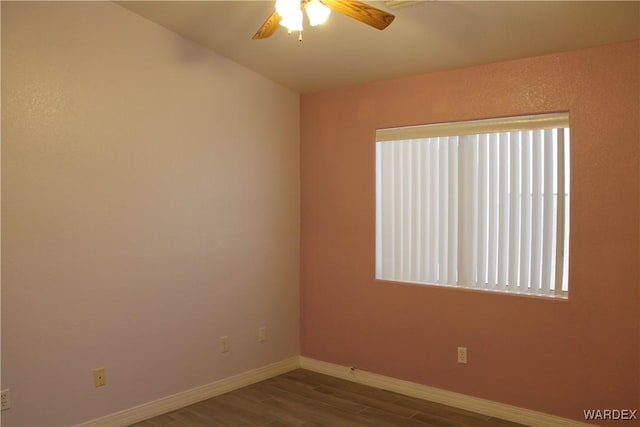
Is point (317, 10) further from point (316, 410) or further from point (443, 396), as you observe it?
point (443, 396)

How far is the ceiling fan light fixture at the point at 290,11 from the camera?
6.91 ft

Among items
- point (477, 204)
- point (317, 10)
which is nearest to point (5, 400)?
point (317, 10)

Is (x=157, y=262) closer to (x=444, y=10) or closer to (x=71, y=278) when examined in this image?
(x=71, y=278)

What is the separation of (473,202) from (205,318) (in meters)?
2.20

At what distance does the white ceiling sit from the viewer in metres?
2.82

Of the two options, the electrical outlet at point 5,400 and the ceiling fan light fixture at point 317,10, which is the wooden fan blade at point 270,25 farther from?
the electrical outlet at point 5,400

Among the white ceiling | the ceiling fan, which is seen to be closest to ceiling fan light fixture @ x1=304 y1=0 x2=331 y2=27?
the ceiling fan

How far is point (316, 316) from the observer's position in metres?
4.52

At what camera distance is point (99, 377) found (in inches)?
125

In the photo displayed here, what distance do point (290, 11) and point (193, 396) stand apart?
286 cm

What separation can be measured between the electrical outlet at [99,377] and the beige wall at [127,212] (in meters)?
0.04

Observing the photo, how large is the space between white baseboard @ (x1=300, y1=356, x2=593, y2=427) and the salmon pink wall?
0.05 m

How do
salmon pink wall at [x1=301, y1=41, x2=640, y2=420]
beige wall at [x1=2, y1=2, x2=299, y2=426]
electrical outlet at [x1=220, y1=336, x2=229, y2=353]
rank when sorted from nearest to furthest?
beige wall at [x1=2, y1=2, x2=299, y2=426]
salmon pink wall at [x1=301, y1=41, x2=640, y2=420]
electrical outlet at [x1=220, y1=336, x2=229, y2=353]

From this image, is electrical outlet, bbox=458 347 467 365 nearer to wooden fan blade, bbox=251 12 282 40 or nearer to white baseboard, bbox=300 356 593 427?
white baseboard, bbox=300 356 593 427
